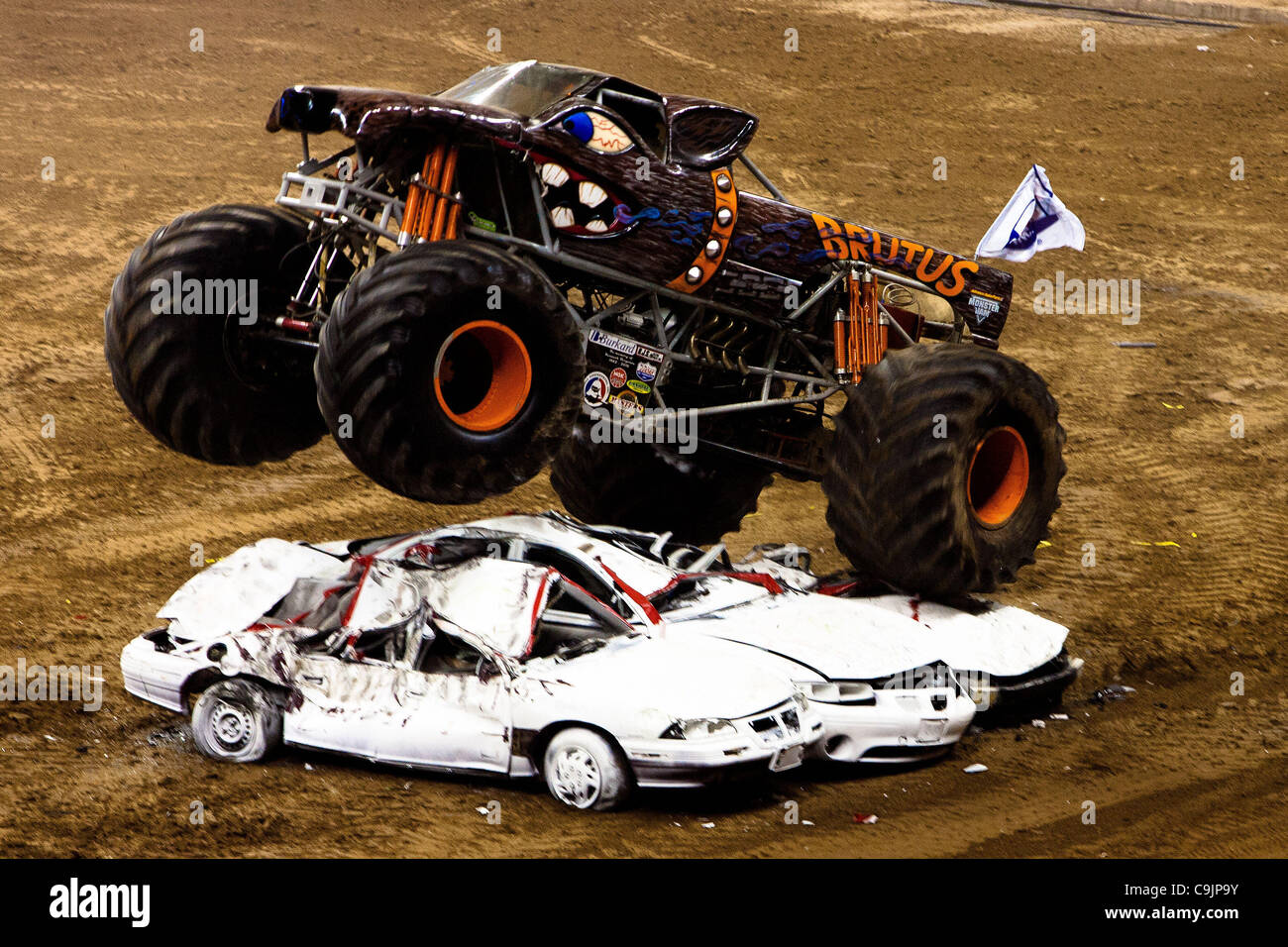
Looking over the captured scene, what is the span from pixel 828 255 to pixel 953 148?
46.1 feet

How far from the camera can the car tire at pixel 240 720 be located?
9.30m

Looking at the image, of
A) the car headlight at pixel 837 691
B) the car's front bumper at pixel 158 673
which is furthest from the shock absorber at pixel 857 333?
the car's front bumper at pixel 158 673

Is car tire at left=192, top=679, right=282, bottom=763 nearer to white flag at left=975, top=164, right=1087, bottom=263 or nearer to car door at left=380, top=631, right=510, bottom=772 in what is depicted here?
car door at left=380, top=631, right=510, bottom=772

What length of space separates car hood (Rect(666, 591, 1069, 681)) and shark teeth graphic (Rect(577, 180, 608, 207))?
264 cm

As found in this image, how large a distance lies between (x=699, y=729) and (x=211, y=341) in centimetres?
391

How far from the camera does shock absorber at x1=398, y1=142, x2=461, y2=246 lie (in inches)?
380

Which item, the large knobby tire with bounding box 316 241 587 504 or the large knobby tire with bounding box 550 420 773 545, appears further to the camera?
the large knobby tire with bounding box 550 420 773 545

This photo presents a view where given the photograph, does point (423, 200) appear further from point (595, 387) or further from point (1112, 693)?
point (1112, 693)

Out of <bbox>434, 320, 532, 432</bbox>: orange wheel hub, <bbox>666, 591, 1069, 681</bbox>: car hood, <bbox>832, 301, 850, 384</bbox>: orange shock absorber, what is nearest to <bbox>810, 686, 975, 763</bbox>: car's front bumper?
<bbox>666, 591, 1069, 681</bbox>: car hood

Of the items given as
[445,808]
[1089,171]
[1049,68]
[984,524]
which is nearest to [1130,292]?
[1089,171]

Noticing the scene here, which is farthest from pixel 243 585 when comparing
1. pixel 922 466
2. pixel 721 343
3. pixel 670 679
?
pixel 922 466

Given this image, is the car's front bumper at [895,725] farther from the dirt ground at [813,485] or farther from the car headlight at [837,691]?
the dirt ground at [813,485]

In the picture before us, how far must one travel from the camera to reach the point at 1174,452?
16875 millimetres

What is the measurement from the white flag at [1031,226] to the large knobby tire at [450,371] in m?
4.78
